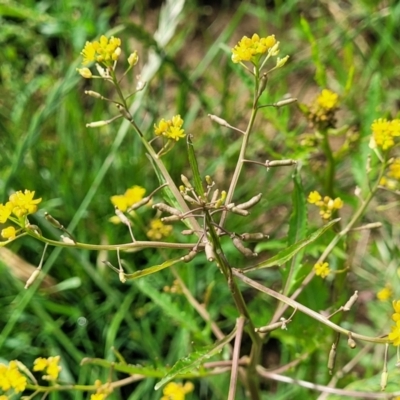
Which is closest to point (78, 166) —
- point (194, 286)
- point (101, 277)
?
point (101, 277)

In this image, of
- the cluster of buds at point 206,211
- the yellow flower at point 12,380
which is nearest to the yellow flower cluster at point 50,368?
the yellow flower at point 12,380

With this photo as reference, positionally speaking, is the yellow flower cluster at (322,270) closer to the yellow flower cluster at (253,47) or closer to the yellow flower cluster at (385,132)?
the yellow flower cluster at (385,132)

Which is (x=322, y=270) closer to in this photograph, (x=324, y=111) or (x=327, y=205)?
(x=327, y=205)

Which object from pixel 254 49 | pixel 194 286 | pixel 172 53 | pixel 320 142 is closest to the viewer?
pixel 254 49

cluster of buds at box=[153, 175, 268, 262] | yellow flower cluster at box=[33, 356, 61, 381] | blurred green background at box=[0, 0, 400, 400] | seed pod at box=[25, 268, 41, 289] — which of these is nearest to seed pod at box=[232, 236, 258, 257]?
cluster of buds at box=[153, 175, 268, 262]

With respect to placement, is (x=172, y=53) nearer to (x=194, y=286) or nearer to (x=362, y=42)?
(x=362, y=42)

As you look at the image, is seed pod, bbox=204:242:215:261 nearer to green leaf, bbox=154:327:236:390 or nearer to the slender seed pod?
the slender seed pod
